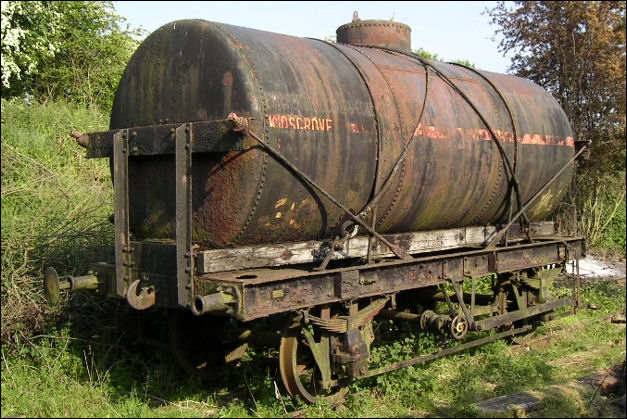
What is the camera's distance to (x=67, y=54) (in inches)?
666

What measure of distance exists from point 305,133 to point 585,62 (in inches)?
382

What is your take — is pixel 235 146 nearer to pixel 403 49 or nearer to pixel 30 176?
pixel 403 49

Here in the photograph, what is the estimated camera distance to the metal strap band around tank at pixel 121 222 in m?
5.74

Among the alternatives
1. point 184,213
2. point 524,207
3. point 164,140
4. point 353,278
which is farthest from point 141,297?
point 524,207

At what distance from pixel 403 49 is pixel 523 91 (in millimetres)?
1746

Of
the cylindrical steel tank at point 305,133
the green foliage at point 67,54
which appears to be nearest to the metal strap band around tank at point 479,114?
the cylindrical steel tank at point 305,133

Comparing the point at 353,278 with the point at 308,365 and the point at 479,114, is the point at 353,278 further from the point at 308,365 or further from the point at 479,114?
the point at 479,114

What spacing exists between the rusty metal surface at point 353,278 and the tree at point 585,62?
6016mm

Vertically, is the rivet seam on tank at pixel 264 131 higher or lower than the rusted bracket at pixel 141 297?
higher

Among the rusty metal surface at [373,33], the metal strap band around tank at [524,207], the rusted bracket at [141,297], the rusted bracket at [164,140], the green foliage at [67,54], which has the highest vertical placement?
the green foliage at [67,54]

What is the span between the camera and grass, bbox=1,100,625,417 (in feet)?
19.6

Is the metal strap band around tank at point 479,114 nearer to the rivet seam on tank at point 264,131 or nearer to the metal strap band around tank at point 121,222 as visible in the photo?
the rivet seam on tank at point 264,131

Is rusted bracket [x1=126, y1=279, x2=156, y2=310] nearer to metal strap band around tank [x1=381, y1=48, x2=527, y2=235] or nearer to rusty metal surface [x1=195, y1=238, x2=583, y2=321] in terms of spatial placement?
rusty metal surface [x1=195, y1=238, x2=583, y2=321]

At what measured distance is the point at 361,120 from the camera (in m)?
6.01
